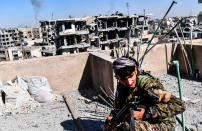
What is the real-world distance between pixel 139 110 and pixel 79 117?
2.98 meters

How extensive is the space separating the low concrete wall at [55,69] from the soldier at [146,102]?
4.50m

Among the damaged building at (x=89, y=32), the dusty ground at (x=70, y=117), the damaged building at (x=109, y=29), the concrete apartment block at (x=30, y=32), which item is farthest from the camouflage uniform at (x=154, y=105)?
the concrete apartment block at (x=30, y=32)

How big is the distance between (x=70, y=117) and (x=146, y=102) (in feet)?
9.95

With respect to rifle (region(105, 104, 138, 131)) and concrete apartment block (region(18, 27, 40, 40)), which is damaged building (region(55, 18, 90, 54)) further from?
concrete apartment block (region(18, 27, 40, 40))

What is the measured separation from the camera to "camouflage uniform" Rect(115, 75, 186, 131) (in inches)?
46.8

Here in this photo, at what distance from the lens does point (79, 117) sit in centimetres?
397

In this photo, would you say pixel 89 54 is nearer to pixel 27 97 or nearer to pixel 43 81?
pixel 43 81

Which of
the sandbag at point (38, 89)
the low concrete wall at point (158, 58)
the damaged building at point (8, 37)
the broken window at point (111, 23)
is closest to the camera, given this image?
the sandbag at point (38, 89)

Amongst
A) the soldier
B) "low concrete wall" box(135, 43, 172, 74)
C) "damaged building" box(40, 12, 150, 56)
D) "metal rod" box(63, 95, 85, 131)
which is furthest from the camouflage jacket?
"damaged building" box(40, 12, 150, 56)

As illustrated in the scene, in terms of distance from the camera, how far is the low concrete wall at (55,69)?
5.21 metres

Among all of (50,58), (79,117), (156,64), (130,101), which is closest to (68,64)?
(50,58)

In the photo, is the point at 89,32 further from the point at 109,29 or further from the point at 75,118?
the point at 75,118

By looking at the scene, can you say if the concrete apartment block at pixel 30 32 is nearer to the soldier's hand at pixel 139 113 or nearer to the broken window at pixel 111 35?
the broken window at pixel 111 35

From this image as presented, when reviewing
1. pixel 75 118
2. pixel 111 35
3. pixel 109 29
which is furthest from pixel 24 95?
pixel 111 35
